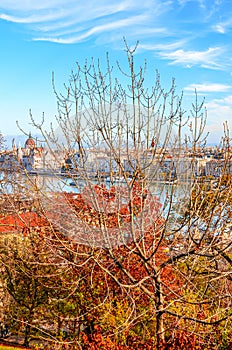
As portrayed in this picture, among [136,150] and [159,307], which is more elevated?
[136,150]

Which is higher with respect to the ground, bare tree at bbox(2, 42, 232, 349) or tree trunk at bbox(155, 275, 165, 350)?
bare tree at bbox(2, 42, 232, 349)

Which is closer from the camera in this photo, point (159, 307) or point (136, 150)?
point (136, 150)

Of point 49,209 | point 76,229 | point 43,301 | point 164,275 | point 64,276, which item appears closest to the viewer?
point 76,229

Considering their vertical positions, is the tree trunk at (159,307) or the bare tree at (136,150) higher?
the bare tree at (136,150)

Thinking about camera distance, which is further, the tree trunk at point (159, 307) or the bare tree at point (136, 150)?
the tree trunk at point (159, 307)

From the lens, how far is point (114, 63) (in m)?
4.10

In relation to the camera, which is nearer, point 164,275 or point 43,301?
point 164,275

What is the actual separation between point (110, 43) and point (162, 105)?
102 cm

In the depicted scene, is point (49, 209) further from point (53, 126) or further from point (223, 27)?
point (223, 27)

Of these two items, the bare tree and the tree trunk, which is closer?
the bare tree

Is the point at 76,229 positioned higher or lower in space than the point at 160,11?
lower

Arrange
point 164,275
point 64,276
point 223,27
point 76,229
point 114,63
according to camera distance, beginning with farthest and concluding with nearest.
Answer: point 64,276, point 164,275, point 223,27, point 76,229, point 114,63

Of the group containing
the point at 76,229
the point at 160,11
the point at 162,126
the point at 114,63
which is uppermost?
the point at 160,11

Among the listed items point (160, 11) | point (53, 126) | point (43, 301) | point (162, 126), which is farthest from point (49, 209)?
point (43, 301)
